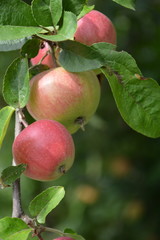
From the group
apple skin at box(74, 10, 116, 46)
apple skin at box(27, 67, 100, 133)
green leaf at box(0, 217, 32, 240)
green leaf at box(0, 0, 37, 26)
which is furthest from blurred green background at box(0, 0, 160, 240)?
green leaf at box(0, 217, 32, 240)

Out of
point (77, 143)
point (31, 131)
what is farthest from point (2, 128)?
point (77, 143)

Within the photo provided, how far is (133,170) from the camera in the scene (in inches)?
113

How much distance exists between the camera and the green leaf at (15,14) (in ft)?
3.91

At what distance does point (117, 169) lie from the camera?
9.49 ft

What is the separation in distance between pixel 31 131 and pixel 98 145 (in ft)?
5.54

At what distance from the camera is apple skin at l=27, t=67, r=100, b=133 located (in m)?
1.32

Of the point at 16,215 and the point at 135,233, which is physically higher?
the point at 16,215

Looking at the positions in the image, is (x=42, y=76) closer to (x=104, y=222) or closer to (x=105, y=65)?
(x=105, y=65)

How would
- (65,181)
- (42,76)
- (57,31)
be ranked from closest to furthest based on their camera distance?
(57,31) < (42,76) < (65,181)

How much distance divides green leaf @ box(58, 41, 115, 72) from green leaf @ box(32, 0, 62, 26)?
72 mm

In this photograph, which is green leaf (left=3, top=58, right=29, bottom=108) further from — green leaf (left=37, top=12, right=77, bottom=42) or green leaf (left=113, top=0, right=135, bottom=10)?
green leaf (left=113, top=0, right=135, bottom=10)

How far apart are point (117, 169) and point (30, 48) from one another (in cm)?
171

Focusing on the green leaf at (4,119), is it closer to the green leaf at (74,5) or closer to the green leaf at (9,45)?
the green leaf at (9,45)

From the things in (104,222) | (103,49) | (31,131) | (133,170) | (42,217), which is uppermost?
(103,49)
